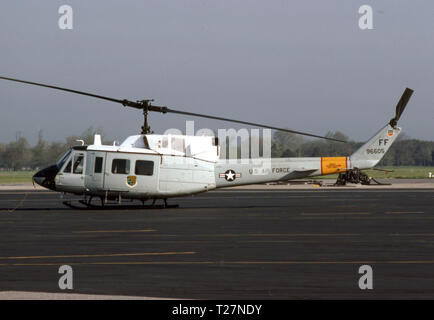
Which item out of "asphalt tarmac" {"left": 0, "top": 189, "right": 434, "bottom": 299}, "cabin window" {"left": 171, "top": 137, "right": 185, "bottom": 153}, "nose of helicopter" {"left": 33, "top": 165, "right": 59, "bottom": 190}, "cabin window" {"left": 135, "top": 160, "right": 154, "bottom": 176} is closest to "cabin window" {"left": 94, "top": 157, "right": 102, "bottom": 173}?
"cabin window" {"left": 135, "top": 160, "right": 154, "bottom": 176}

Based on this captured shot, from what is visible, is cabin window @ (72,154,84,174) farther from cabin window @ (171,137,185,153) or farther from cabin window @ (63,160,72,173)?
cabin window @ (171,137,185,153)

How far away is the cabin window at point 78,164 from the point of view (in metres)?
26.5

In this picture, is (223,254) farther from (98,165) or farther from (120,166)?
(98,165)

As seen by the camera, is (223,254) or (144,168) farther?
(144,168)

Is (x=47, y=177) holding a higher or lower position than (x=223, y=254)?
higher

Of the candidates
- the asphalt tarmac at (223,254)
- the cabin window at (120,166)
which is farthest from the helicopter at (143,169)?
the asphalt tarmac at (223,254)

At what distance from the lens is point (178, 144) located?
89.2 ft

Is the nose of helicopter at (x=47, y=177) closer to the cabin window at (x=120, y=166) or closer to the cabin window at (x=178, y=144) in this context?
the cabin window at (x=120, y=166)

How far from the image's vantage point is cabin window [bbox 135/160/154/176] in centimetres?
2658

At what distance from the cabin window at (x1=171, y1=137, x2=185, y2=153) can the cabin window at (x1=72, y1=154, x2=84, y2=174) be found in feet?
13.4

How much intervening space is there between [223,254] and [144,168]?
13003 millimetres

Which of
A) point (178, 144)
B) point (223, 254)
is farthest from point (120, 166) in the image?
point (223, 254)

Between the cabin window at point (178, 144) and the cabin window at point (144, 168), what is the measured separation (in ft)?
4.24
